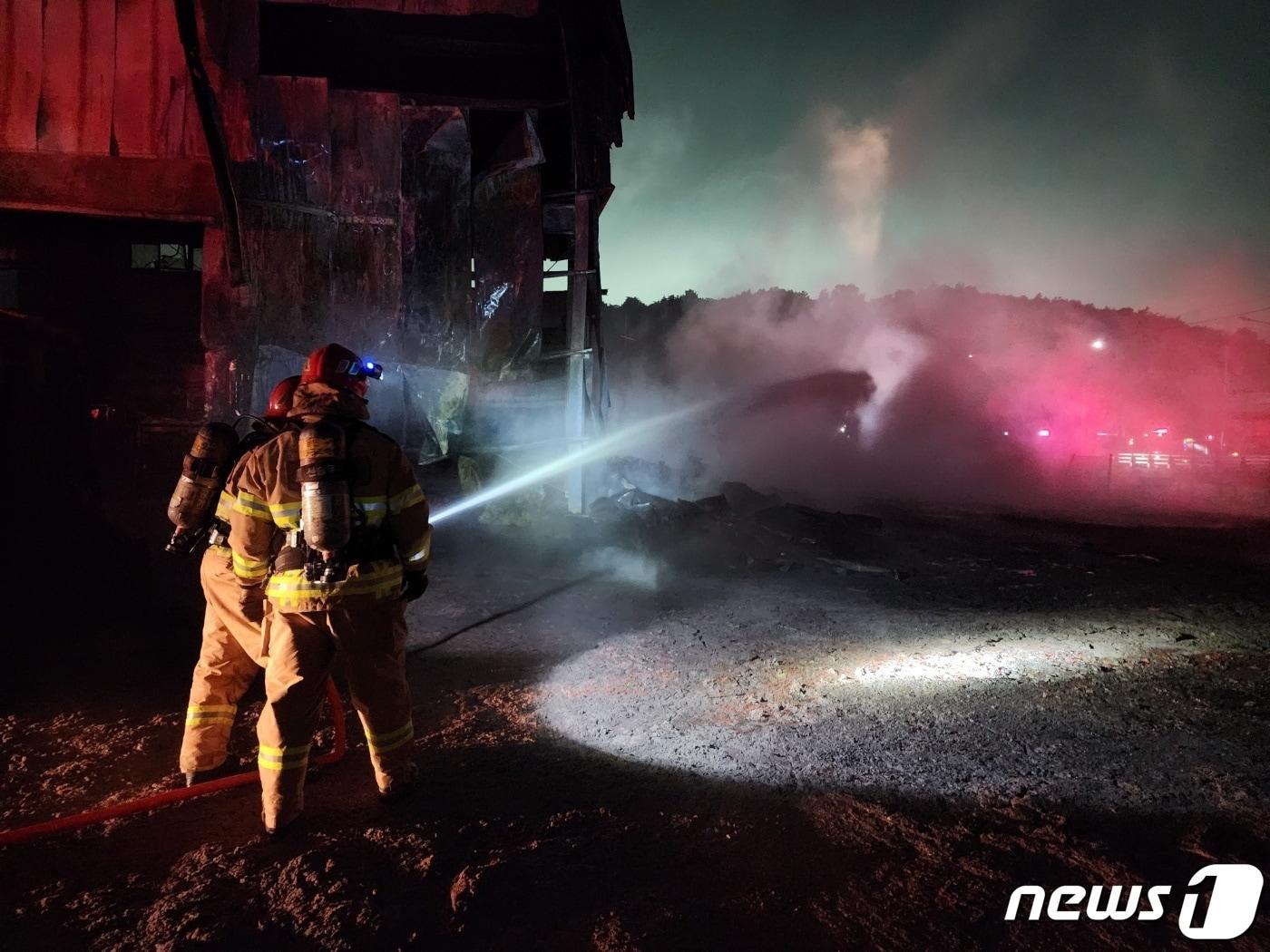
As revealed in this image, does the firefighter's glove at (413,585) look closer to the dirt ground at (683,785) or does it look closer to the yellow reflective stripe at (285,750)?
the yellow reflective stripe at (285,750)

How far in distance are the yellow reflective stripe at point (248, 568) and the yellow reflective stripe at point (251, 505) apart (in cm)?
22

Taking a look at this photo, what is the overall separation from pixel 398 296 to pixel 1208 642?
835cm

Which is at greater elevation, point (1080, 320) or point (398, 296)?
point (1080, 320)

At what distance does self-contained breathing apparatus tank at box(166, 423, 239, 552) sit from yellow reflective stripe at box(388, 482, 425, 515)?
1.01 metres

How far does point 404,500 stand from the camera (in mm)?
2789

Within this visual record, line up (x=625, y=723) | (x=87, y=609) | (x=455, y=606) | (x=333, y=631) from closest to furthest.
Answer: (x=333, y=631) < (x=625, y=723) < (x=87, y=609) < (x=455, y=606)

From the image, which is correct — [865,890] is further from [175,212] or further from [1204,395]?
[1204,395]

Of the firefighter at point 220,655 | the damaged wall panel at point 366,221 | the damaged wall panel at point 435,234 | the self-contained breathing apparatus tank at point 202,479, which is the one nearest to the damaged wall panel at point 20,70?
the damaged wall panel at point 366,221

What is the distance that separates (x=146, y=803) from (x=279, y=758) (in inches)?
29.3

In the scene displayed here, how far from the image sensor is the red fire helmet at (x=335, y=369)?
285cm

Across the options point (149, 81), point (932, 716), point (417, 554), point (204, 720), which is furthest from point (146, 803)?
point (149, 81)

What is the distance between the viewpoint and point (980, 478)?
25.5 m

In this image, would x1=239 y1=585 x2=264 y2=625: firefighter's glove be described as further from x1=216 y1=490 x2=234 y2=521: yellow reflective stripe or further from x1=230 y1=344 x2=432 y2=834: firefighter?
x1=216 y1=490 x2=234 y2=521: yellow reflective stripe

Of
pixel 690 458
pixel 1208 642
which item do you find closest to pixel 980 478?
pixel 690 458
